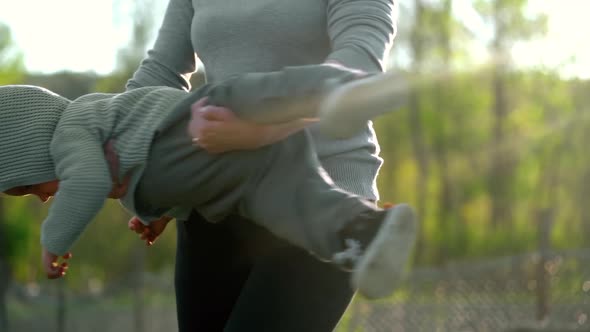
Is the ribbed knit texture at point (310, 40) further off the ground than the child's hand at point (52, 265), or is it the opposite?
the ribbed knit texture at point (310, 40)

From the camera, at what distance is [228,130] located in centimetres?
204

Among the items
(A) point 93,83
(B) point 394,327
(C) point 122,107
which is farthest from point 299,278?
(A) point 93,83

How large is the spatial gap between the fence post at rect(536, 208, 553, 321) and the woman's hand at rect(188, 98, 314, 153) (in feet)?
30.6

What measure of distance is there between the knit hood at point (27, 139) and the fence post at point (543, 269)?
9257 mm

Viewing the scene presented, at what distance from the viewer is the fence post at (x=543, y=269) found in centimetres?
1103

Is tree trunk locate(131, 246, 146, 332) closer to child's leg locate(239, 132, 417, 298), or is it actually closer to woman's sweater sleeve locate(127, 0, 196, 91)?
woman's sweater sleeve locate(127, 0, 196, 91)

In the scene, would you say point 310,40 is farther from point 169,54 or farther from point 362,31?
point 169,54

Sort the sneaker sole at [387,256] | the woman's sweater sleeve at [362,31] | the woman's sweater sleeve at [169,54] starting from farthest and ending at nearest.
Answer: the woman's sweater sleeve at [169,54] < the woman's sweater sleeve at [362,31] < the sneaker sole at [387,256]

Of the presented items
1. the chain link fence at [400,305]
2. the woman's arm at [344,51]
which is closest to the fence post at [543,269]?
the chain link fence at [400,305]

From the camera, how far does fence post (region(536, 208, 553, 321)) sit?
36.2 ft

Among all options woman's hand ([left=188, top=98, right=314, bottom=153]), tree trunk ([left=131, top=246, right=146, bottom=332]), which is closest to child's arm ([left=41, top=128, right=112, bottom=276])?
woman's hand ([left=188, top=98, right=314, bottom=153])

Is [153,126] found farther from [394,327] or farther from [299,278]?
[394,327]

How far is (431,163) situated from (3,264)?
908 inches

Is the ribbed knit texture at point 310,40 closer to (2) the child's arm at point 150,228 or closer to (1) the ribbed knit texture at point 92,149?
(1) the ribbed knit texture at point 92,149
